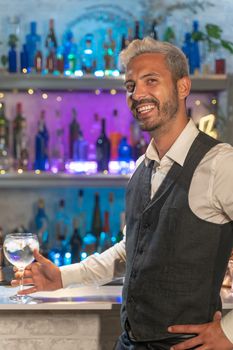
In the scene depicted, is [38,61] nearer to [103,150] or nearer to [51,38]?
[51,38]

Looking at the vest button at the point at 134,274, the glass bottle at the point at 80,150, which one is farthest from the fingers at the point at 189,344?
the glass bottle at the point at 80,150

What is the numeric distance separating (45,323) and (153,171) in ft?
2.09

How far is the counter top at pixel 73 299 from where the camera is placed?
6.12 ft

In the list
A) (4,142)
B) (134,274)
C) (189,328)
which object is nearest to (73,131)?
(4,142)

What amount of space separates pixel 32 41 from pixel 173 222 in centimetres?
283

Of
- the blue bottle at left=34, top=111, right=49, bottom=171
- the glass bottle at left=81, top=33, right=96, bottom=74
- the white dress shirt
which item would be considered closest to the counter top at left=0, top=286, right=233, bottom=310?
the white dress shirt

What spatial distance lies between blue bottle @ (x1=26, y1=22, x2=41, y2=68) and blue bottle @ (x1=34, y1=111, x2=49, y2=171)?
1.20 feet

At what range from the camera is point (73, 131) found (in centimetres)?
412

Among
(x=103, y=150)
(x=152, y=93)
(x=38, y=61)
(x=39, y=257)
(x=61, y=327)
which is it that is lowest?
(x=61, y=327)

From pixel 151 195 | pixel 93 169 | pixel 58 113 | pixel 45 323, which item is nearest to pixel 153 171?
pixel 151 195

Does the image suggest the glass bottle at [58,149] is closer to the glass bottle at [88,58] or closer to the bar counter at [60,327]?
the glass bottle at [88,58]

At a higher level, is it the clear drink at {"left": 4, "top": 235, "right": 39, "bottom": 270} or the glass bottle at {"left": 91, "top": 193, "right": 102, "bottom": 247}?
the clear drink at {"left": 4, "top": 235, "right": 39, "bottom": 270}

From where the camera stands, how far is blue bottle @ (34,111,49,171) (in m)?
4.02

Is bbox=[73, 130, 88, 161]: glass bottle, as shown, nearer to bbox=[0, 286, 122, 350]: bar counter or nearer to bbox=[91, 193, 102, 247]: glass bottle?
bbox=[91, 193, 102, 247]: glass bottle
